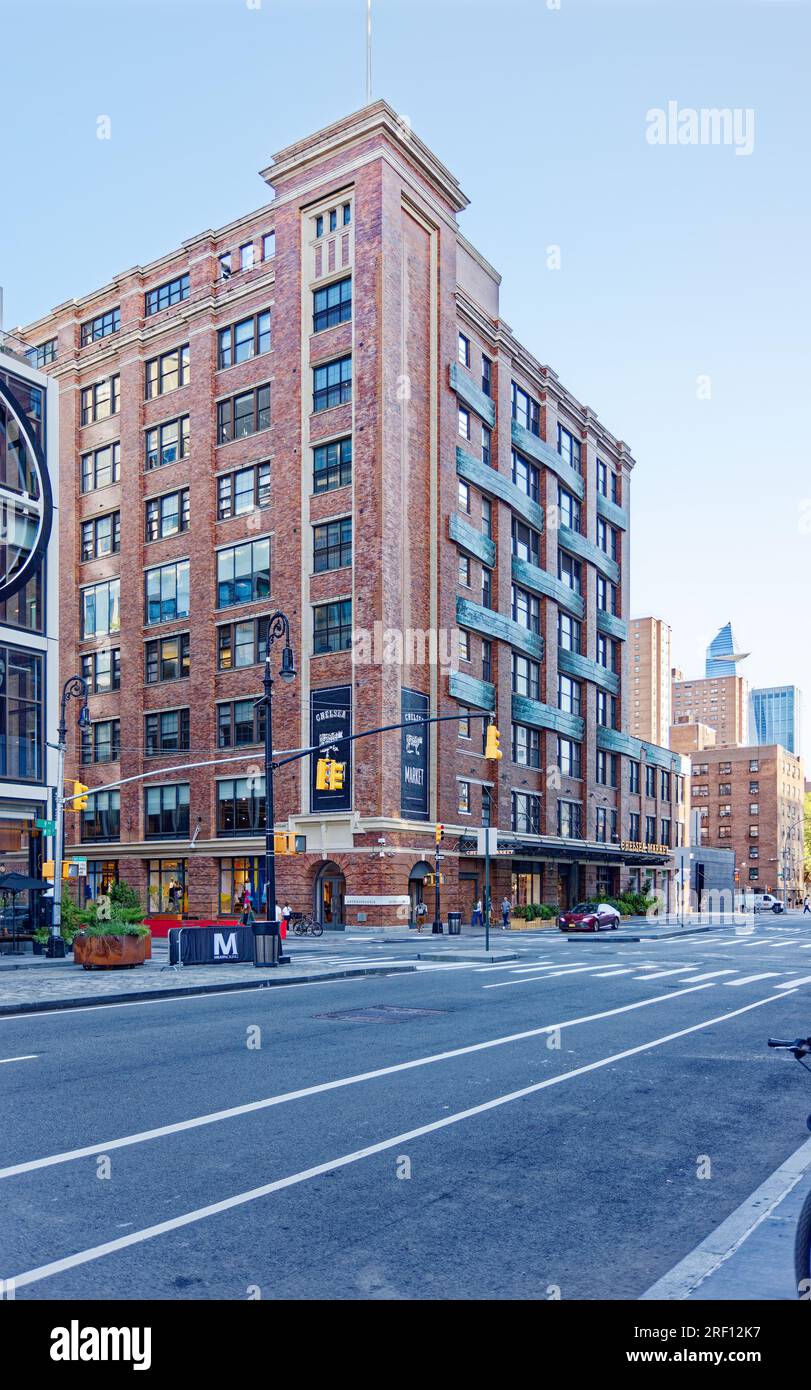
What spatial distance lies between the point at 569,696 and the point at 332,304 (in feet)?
94.0

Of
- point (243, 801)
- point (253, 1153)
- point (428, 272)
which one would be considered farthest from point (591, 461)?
point (253, 1153)

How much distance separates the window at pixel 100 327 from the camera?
63594 millimetres

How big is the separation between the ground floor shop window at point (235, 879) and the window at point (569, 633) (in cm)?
2482

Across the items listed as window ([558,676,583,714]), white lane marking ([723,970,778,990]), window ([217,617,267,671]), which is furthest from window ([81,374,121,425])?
white lane marking ([723,970,778,990])

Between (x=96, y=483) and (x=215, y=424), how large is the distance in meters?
10.8

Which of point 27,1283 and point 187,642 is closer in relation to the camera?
point 27,1283

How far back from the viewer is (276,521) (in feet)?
172

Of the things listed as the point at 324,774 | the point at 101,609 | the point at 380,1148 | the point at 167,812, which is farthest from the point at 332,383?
the point at 380,1148

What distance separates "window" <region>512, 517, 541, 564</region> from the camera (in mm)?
62062

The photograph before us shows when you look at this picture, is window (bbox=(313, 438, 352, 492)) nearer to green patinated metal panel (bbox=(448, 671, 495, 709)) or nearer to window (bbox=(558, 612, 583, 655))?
green patinated metal panel (bbox=(448, 671, 495, 709))

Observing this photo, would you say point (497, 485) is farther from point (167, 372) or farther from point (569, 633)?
point (167, 372)

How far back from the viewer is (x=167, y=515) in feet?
193
